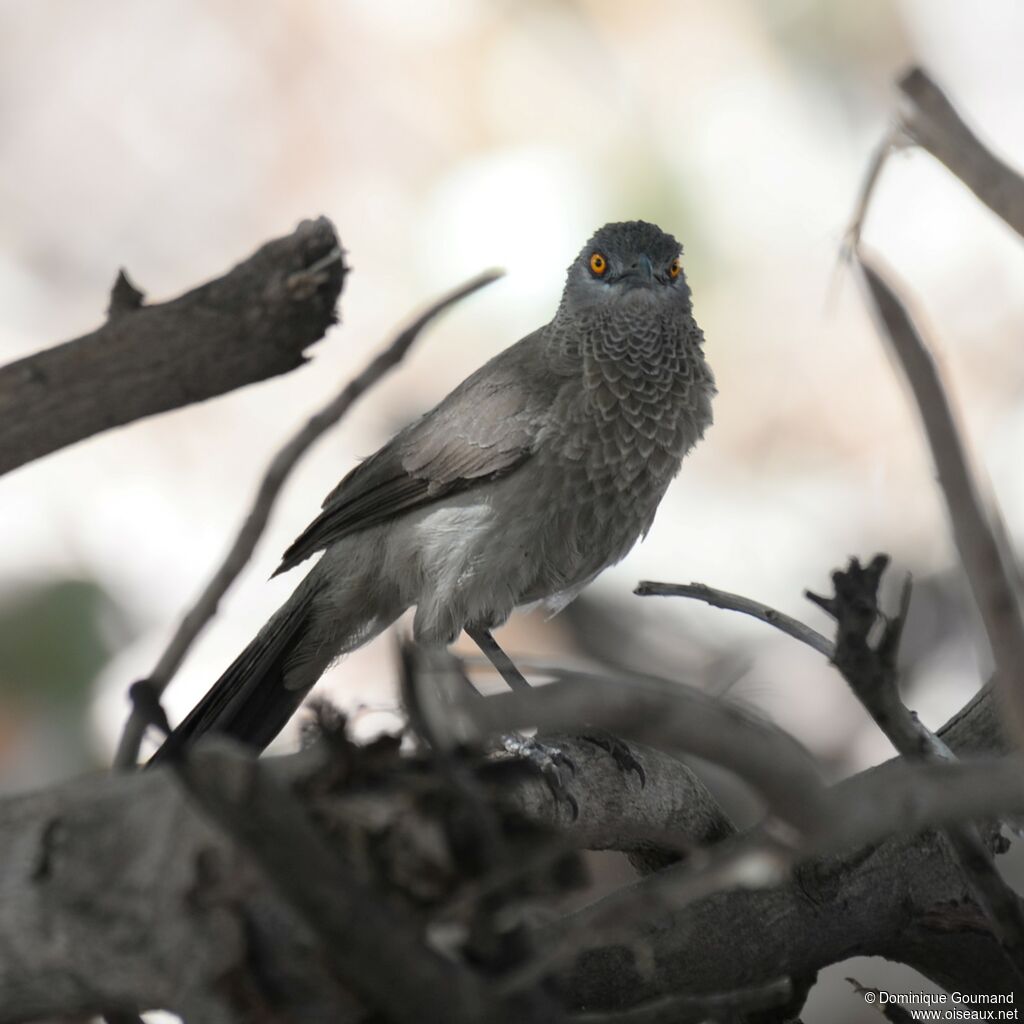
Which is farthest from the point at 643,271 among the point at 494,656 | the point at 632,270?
the point at 494,656

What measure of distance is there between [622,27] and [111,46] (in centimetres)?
240

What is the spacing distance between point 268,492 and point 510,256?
4281 millimetres

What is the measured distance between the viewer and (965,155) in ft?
4.57

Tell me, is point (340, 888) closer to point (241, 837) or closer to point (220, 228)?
point (241, 837)

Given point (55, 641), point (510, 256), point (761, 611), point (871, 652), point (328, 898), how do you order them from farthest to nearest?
point (510, 256)
point (55, 641)
point (761, 611)
point (871, 652)
point (328, 898)

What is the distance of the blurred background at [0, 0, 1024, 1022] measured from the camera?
545cm

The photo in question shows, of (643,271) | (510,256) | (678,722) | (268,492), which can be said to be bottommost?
(678,722)

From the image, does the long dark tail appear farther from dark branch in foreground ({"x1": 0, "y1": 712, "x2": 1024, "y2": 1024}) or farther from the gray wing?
dark branch in foreground ({"x1": 0, "y1": 712, "x2": 1024, "y2": 1024})

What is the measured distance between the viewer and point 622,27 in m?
6.20

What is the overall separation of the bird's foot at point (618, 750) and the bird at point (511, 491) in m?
0.64

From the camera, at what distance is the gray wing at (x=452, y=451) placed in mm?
3537

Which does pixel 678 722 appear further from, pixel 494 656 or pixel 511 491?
pixel 494 656

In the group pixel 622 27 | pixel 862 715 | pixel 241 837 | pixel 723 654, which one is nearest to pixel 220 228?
pixel 622 27

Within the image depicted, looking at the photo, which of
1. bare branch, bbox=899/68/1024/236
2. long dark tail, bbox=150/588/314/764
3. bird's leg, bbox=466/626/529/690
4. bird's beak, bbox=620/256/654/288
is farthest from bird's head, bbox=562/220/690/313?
bare branch, bbox=899/68/1024/236
